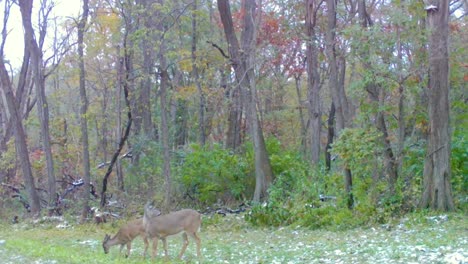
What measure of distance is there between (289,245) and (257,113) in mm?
14415

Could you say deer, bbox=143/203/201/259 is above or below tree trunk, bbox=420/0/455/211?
below

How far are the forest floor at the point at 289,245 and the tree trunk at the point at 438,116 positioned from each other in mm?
953

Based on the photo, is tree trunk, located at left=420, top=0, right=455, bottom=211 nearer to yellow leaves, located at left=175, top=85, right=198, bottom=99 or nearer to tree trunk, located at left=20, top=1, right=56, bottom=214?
tree trunk, located at left=20, top=1, right=56, bottom=214

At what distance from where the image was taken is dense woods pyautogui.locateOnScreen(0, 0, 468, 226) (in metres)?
18.9

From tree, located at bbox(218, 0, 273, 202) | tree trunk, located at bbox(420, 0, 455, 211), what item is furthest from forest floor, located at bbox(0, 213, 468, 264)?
tree, located at bbox(218, 0, 273, 202)

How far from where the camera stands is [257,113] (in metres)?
29.8

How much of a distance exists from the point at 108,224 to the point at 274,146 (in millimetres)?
7666

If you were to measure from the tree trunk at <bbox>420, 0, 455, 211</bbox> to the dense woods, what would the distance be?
33 mm

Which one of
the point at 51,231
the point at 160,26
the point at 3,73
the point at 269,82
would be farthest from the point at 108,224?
Result: the point at 269,82

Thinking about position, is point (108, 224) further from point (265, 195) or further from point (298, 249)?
Answer: point (298, 249)

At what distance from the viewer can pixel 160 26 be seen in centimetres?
2511

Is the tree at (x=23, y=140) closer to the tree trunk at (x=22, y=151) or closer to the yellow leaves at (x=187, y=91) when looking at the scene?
the tree trunk at (x=22, y=151)

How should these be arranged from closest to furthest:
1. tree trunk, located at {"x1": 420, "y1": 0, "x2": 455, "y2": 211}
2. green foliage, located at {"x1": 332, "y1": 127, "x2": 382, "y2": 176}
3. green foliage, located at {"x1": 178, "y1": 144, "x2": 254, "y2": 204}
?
tree trunk, located at {"x1": 420, "y1": 0, "x2": 455, "y2": 211}, green foliage, located at {"x1": 332, "y1": 127, "x2": 382, "y2": 176}, green foliage, located at {"x1": 178, "y1": 144, "x2": 254, "y2": 204}

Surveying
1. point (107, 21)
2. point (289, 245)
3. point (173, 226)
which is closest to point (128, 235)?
point (173, 226)
